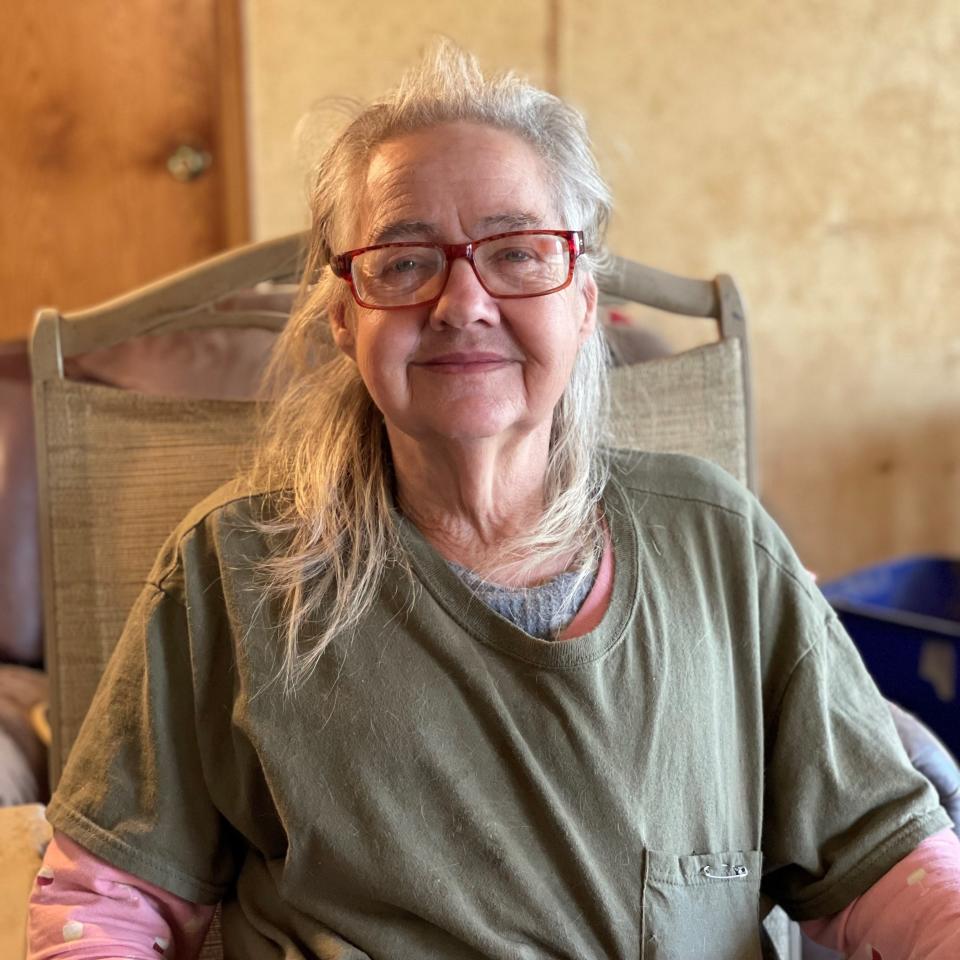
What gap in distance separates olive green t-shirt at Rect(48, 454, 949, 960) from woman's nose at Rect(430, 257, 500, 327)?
213 mm

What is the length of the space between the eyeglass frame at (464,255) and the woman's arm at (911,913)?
60cm

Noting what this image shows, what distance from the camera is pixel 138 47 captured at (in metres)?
3.05

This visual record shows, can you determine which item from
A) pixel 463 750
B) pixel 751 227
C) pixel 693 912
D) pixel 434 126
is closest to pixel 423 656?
pixel 463 750

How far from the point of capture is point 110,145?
10.2 ft

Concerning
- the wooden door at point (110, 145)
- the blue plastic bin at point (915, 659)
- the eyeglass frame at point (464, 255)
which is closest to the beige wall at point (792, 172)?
the wooden door at point (110, 145)

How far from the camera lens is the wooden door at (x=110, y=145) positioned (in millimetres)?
3029

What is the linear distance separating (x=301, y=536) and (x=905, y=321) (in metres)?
2.30

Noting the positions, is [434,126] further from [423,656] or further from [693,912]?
[693,912]

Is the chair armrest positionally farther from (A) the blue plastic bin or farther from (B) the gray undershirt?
(A) the blue plastic bin

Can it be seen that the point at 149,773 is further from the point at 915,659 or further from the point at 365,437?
the point at 915,659

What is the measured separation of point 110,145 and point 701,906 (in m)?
2.64

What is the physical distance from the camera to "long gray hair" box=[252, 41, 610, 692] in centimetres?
110

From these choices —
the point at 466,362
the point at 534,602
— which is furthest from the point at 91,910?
the point at 466,362

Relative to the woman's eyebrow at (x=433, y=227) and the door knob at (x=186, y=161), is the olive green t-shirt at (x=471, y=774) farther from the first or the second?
the door knob at (x=186, y=161)
